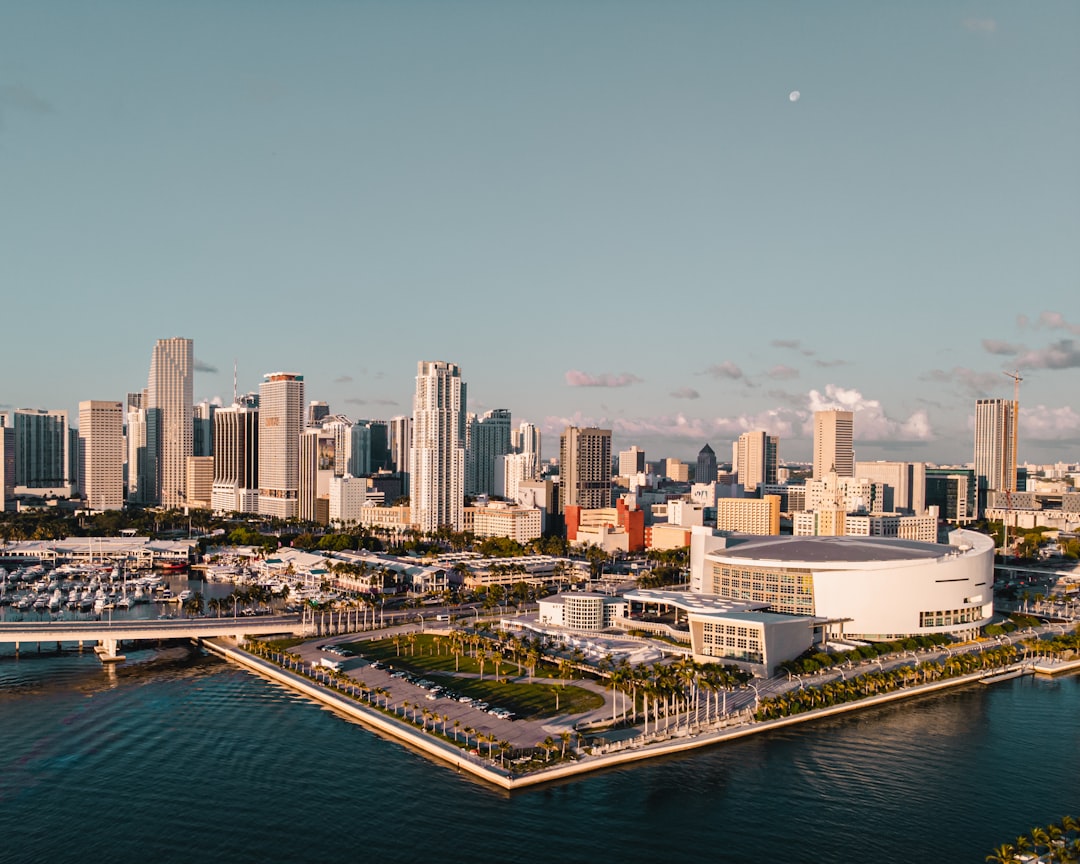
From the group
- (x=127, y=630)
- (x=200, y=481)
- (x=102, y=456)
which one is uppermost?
(x=102, y=456)

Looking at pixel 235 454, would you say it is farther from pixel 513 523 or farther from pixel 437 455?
pixel 513 523

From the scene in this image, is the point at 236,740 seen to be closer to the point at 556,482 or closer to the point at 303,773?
the point at 303,773

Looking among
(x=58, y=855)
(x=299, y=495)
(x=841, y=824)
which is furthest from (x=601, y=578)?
(x=299, y=495)

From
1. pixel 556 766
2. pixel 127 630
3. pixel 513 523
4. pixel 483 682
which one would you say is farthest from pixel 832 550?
pixel 513 523

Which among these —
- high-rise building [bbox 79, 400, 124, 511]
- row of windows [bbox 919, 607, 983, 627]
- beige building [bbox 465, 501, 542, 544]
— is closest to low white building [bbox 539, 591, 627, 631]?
row of windows [bbox 919, 607, 983, 627]

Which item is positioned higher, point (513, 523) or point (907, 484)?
point (907, 484)

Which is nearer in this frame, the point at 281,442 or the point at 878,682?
the point at 878,682
